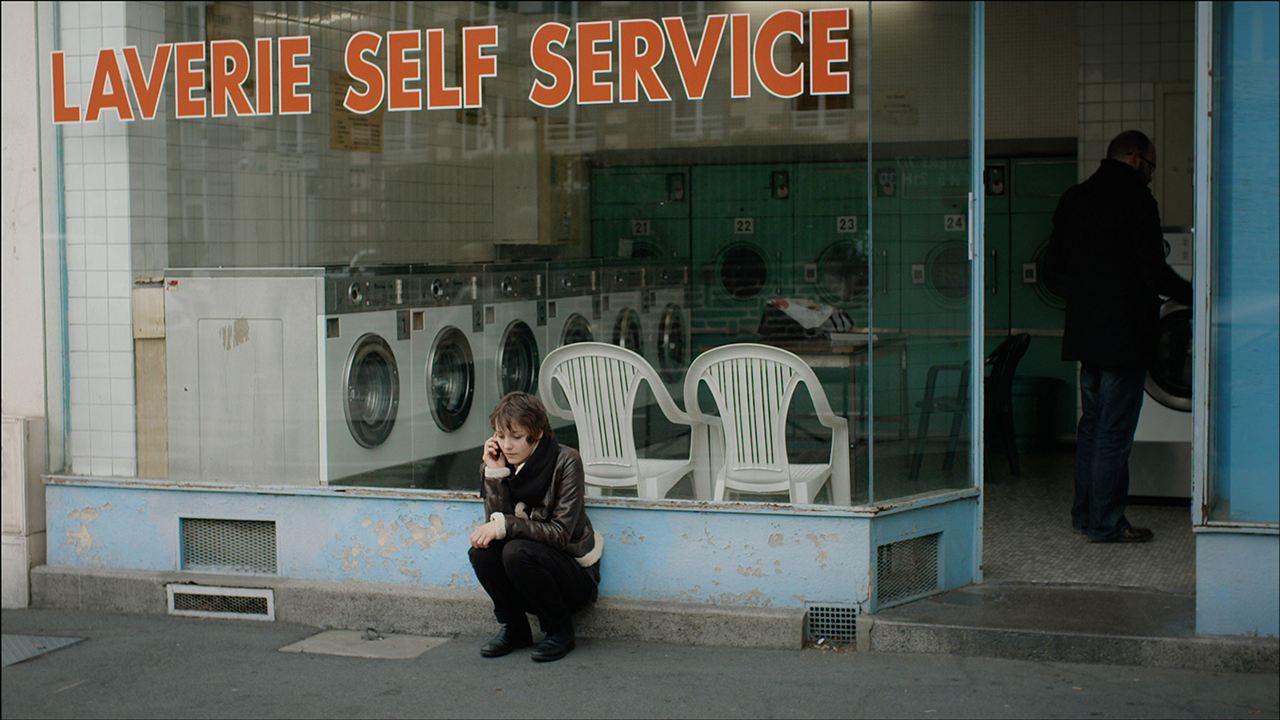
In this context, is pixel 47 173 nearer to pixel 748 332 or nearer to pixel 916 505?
pixel 748 332

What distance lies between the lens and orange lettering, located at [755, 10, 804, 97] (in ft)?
19.0

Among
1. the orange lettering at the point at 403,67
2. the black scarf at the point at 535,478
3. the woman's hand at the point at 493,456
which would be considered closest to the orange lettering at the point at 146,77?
the orange lettering at the point at 403,67

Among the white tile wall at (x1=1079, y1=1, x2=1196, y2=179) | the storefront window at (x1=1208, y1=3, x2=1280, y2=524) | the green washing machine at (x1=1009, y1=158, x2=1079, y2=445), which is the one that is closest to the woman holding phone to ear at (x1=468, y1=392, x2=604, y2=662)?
→ the storefront window at (x1=1208, y1=3, x2=1280, y2=524)

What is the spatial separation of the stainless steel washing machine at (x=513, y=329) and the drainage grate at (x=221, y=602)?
123 centimetres

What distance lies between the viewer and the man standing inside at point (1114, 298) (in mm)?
6609

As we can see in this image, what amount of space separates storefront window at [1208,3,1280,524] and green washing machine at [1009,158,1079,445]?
4223mm

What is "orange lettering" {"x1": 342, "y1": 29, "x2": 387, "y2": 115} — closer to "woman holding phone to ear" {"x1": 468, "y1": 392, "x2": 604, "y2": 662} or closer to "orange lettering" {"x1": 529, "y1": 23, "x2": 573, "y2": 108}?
"orange lettering" {"x1": 529, "y1": 23, "x2": 573, "y2": 108}

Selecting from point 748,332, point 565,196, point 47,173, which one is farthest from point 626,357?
point 47,173

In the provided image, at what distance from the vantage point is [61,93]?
664cm

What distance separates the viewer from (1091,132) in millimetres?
9492

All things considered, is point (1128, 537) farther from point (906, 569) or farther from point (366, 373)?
point (366, 373)

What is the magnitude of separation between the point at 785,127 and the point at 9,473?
3742mm

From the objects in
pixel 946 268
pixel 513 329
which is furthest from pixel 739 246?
pixel 513 329

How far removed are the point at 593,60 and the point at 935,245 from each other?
1563 mm
